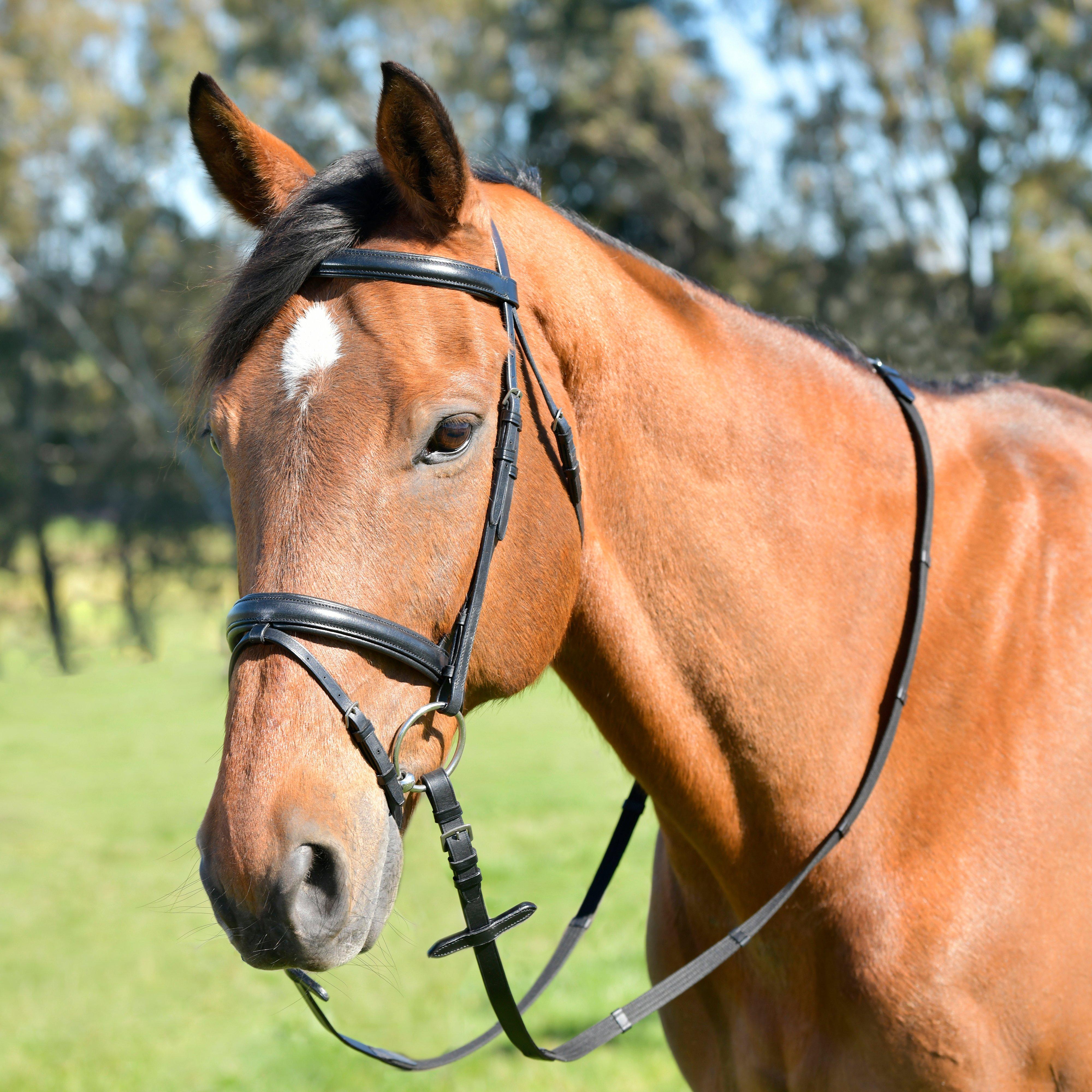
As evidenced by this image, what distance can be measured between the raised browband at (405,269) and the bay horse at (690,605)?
3cm

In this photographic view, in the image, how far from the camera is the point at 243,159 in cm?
208

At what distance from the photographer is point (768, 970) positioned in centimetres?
216

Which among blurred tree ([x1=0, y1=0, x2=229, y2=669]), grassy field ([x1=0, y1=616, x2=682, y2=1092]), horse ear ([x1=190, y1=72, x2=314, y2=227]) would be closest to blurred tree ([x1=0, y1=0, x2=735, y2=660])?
blurred tree ([x1=0, y1=0, x2=229, y2=669])

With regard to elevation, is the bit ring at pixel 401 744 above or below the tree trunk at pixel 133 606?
above

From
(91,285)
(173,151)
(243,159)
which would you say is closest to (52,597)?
(91,285)

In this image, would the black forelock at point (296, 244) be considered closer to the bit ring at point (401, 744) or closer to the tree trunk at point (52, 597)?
the bit ring at point (401, 744)

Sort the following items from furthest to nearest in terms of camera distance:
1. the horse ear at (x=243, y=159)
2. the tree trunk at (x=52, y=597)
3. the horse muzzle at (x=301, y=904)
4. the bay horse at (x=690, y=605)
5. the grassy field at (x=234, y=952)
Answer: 1. the tree trunk at (x=52, y=597)
2. the grassy field at (x=234, y=952)
3. the horse ear at (x=243, y=159)
4. the bay horse at (x=690, y=605)
5. the horse muzzle at (x=301, y=904)

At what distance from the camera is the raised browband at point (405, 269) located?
179cm

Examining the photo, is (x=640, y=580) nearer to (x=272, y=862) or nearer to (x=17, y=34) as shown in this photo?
(x=272, y=862)

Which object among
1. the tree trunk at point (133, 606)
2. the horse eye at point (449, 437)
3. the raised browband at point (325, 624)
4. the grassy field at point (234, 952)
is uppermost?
the horse eye at point (449, 437)

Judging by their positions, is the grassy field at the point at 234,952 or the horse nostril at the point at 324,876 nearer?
the horse nostril at the point at 324,876

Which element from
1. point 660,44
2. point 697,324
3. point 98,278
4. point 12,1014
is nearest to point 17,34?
point 98,278

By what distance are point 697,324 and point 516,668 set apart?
3.02 ft

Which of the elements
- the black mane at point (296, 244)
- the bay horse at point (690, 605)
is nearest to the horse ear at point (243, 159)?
the bay horse at point (690, 605)
